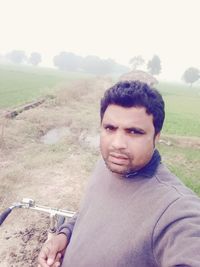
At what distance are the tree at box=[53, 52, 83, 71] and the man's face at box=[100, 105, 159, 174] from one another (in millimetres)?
128576

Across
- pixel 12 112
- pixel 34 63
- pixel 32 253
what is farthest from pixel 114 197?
pixel 34 63

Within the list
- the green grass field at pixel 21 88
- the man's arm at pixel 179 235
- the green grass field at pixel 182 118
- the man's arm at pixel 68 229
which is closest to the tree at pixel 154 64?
the green grass field at pixel 21 88

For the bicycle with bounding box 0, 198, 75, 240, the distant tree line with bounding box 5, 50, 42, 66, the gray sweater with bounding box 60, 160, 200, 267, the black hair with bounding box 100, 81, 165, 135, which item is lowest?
the distant tree line with bounding box 5, 50, 42, 66

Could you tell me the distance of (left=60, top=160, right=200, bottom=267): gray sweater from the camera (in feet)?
3.81

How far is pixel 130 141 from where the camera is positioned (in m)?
1.46

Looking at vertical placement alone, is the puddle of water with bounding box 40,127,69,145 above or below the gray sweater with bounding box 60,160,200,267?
below

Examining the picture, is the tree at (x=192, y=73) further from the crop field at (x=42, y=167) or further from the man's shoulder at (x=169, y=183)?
the man's shoulder at (x=169, y=183)

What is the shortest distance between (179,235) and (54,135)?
963 cm

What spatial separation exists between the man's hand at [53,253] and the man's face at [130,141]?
627mm

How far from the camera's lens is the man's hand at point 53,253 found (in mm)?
1744

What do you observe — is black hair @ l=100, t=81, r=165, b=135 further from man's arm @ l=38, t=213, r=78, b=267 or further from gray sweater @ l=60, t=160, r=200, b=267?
man's arm @ l=38, t=213, r=78, b=267

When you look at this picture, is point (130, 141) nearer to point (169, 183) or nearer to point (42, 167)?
point (169, 183)

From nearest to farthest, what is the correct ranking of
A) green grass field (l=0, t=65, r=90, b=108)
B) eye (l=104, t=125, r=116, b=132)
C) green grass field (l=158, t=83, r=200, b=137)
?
eye (l=104, t=125, r=116, b=132), green grass field (l=158, t=83, r=200, b=137), green grass field (l=0, t=65, r=90, b=108)

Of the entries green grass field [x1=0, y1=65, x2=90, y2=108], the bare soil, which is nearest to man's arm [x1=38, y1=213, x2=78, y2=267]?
the bare soil
